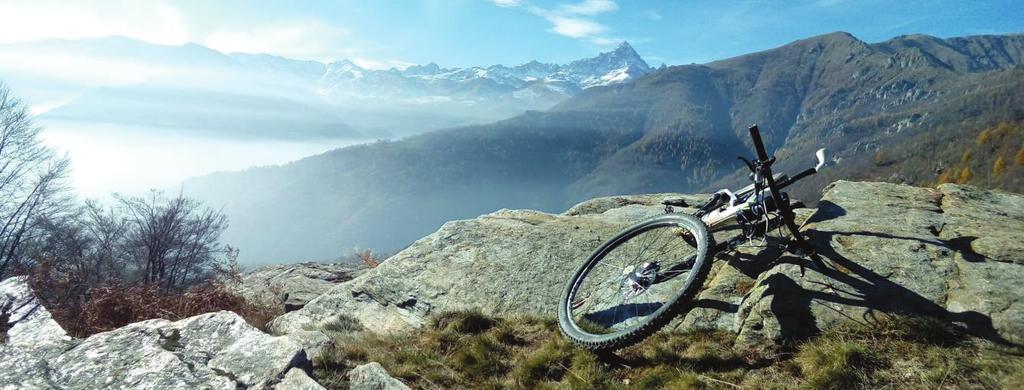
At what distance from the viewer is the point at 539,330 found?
347 inches

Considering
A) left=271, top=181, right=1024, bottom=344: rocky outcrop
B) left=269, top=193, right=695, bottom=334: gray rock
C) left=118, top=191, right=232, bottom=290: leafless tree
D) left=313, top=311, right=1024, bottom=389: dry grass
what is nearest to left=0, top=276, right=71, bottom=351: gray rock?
left=269, top=193, right=695, bottom=334: gray rock

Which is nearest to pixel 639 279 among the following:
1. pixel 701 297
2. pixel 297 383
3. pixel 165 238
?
pixel 701 297

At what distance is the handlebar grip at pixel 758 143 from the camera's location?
6.78 metres

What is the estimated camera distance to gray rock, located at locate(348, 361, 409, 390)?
→ 663 cm

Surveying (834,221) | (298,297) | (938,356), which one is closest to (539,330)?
(938,356)

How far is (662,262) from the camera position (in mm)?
9547

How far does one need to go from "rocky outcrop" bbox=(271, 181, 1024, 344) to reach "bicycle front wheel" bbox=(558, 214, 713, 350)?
69 centimetres

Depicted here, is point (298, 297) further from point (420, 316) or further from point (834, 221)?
point (834, 221)

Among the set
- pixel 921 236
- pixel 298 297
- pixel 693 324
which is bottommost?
pixel 298 297

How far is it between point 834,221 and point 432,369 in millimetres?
7982

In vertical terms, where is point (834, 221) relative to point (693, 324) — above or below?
above

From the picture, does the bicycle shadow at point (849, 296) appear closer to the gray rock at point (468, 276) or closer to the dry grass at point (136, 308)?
the gray rock at point (468, 276)

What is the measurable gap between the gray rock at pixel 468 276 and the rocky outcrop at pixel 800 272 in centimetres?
3

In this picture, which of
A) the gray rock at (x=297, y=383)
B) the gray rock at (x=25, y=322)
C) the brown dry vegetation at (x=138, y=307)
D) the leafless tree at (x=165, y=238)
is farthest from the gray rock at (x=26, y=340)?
the leafless tree at (x=165, y=238)
